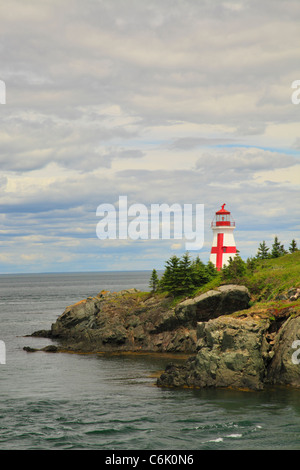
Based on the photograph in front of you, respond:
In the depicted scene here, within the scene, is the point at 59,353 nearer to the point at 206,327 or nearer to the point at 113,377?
the point at 113,377

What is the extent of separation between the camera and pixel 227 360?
134 feet

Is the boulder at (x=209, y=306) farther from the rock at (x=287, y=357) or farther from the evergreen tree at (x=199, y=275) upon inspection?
the rock at (x=287, y=357)

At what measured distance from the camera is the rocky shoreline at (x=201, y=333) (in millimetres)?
40562

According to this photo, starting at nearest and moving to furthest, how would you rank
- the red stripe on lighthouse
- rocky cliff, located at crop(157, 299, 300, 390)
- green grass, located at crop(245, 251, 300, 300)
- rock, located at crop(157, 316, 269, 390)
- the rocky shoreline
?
rocky cliff, located at crop(157, 299, 300, 390) < rock, located at crop(157, 316, 269, 390) < the rocky shoreline < green grass, located at crop(245, 251, 300, 300) < the red stripe on lighthouse

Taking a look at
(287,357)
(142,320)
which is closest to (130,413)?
(287,357)

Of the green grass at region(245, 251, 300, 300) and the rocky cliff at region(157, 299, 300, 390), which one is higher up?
the green grass at region(245, 251, 300, 300)

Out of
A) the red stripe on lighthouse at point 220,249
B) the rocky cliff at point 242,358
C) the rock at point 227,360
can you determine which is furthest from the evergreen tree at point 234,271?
the rock at point 227,360

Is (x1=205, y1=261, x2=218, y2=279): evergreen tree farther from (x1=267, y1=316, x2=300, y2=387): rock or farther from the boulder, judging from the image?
(x1=267, y1=316, x2=300, y2=387): rock

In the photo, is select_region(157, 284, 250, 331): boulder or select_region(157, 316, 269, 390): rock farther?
select_region(157, 284, 250, 331): boulder

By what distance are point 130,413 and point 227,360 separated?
10493 millimetres

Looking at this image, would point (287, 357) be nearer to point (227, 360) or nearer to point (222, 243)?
point (227, 360)

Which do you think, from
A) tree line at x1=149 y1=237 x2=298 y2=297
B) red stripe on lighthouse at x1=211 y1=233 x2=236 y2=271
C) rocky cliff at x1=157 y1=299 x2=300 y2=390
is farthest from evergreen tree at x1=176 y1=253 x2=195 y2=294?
rocky cliff at x1=157 y1=299 x2=300 y2=390

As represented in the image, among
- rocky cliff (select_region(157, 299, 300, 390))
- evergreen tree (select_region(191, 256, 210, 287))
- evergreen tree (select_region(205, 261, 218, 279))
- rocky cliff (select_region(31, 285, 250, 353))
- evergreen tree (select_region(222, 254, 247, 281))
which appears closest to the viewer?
rocky cliff (select_region(157, 299, 300, 390))

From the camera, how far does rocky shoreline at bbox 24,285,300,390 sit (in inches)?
1597
